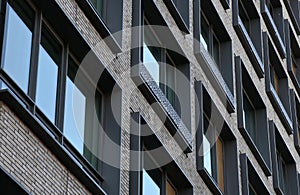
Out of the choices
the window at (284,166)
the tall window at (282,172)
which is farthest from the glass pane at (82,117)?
the tall window at (282,172)

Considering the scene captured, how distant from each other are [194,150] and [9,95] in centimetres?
1097

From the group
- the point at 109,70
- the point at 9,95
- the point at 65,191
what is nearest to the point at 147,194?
the point at 109,70

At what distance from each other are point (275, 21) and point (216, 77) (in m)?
14.8

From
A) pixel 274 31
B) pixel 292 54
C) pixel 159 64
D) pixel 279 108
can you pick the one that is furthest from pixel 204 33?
pixel 292 54

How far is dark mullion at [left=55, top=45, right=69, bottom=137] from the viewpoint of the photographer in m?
18.7

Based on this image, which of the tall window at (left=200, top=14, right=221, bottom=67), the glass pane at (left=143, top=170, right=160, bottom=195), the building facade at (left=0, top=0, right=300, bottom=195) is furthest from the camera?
the tall window at (left=200, top=14, right=221, bottom=67)

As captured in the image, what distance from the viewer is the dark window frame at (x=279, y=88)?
37062 millimetres

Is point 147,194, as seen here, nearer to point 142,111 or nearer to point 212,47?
point 142,111

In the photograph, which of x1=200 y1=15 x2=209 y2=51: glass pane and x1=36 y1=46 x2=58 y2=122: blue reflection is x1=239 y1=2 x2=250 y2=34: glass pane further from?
x1=36 y1=46 x2=58 y2=122: blue reflection

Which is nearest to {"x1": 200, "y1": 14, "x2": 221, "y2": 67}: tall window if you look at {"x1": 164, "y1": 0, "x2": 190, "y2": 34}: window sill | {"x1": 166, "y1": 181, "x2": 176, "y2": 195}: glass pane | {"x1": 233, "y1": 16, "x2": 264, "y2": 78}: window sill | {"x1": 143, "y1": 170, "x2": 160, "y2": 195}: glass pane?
{"x1": 233, "y1": 16, "x2": 264, "y2": 78}: window sill

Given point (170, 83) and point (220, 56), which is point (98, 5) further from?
point (220, 56)

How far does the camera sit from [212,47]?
31391 mm

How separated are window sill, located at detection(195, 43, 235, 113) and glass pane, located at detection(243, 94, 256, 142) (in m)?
3.96

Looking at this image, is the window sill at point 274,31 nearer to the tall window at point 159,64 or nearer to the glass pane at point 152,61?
the tall window at point 159,64
